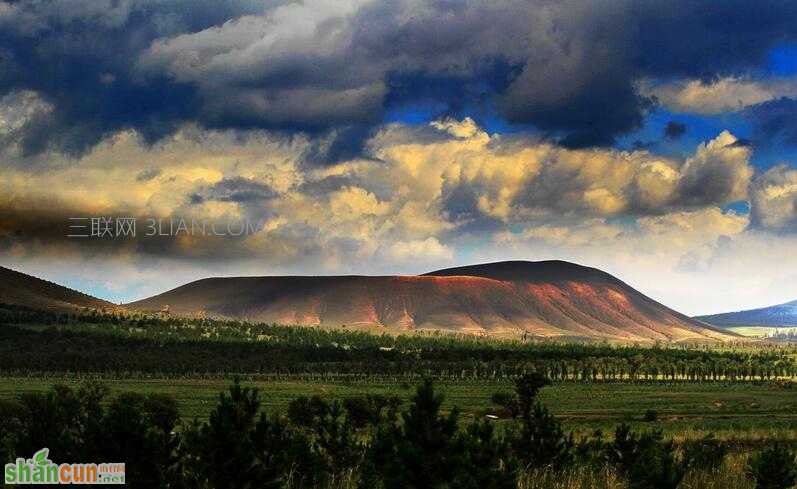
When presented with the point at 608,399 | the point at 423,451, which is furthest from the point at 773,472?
the point at 608,399

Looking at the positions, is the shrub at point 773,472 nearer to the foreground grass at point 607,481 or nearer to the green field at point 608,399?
the foreground grass at point 607,481

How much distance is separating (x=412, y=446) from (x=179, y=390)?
128 metres

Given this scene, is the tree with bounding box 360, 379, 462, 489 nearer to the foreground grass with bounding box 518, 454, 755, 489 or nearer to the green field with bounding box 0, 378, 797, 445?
the foreground grass with bounding box 518, 454, 755, 489


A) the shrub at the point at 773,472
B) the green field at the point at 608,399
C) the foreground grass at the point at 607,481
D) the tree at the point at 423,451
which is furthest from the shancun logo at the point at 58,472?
the green field at the point at 608,399

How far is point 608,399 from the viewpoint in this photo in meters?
123

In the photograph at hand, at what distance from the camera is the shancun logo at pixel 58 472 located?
1278 cm

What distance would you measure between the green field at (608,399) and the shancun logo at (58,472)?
45.1m

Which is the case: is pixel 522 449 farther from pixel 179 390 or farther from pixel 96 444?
pixel 179 390

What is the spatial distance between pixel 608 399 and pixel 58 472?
4619 inches

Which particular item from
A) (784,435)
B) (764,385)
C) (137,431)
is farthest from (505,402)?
(764,385)

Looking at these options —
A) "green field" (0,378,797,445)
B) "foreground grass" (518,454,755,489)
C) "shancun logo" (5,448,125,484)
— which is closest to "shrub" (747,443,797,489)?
"foreground grass" (518,454,755,489)

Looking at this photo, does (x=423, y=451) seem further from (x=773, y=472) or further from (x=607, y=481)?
(x=773, y=472)

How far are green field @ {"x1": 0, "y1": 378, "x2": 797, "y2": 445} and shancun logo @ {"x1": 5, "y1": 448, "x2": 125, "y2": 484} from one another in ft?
148

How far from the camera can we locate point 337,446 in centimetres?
2608
